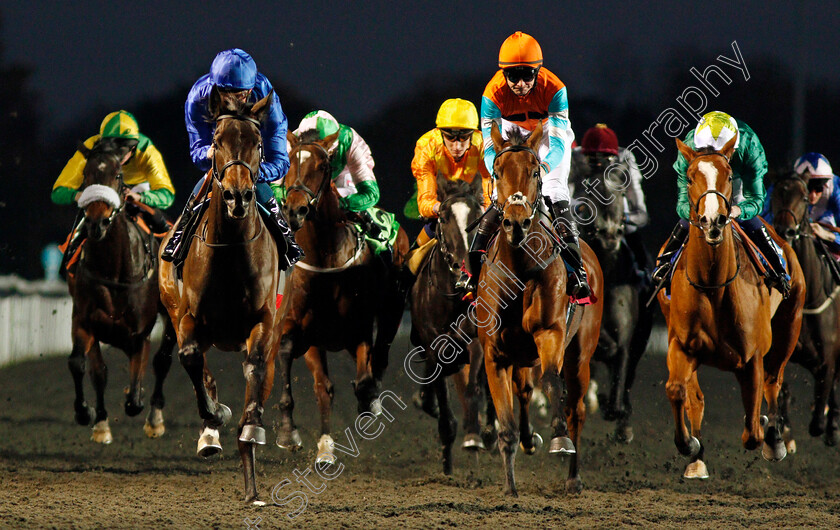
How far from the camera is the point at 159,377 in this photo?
28.4ft

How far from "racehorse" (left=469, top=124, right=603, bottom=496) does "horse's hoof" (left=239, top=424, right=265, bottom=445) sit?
1390 mm

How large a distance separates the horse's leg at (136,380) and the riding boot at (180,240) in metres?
2.03

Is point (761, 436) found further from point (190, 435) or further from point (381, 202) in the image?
point (381, 202)

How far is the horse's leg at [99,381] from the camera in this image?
308 inches

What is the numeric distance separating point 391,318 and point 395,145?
89.0ft

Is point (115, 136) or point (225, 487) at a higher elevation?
point (115, 136)

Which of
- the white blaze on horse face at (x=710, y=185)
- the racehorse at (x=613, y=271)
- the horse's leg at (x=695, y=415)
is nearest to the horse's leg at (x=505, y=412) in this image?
the horse's leg at (x=695, y=415)

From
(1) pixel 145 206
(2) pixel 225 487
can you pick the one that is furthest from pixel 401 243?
(2) pixel 225 487

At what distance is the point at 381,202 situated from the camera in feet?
101

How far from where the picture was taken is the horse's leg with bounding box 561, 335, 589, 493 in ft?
22.2

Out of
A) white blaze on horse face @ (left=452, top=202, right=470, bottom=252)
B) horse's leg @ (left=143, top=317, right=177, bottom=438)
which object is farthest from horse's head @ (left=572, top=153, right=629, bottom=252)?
horse's leg @ (left=143, top=317, right=177, bottom=438)

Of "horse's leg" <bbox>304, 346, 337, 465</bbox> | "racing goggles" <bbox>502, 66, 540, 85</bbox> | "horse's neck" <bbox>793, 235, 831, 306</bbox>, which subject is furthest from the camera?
"horse's neck" <bbox>793, 235, 831, 306</bbox>

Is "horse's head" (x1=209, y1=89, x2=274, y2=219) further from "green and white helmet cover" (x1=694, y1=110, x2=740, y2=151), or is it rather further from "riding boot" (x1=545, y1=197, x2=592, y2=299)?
"green and white helmet cover" (x1=694, y1=110, x2=740, y2=151)

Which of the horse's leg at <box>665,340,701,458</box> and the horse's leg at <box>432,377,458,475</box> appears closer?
the horse's leg at <box>665,340,701,458</box>
